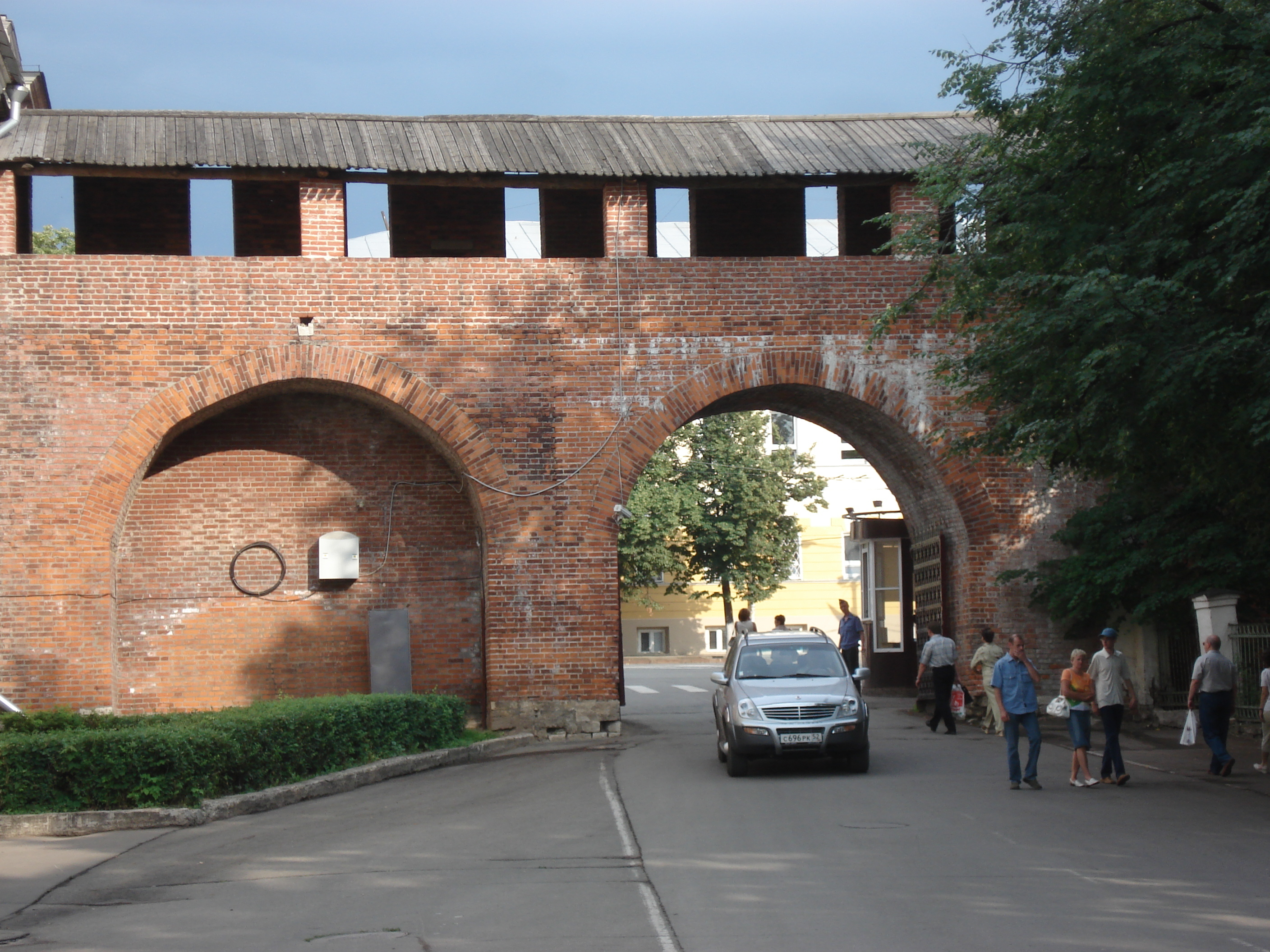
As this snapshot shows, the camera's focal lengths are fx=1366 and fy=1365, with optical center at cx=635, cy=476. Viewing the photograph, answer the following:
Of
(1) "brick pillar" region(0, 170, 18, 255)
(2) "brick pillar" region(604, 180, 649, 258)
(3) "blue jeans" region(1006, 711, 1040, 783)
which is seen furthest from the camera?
(2) "brick pillar" region(604, 180, 649, 258)

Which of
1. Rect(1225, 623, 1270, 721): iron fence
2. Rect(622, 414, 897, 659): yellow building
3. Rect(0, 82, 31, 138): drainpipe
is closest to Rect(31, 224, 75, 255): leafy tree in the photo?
Rect(0, 82, 31, 138): drainpipe

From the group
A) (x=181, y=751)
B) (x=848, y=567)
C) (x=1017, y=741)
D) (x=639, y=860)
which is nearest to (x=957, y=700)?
(x=1017, y=741)

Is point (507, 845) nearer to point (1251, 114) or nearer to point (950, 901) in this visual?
point (950, 901)

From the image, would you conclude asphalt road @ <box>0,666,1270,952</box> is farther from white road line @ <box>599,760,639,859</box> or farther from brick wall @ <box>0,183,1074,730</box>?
brick wall @ <box>0,183,1074,730</box>

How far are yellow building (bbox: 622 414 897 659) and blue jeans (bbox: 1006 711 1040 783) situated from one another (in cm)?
3623

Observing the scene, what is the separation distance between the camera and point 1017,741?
12992 mm

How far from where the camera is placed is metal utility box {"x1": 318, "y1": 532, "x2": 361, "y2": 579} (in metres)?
19.4

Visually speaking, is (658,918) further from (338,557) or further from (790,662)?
(338,557)

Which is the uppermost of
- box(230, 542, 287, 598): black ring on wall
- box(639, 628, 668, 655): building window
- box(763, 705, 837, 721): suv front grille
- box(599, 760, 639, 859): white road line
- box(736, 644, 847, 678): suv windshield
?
box(230, 542, 287, 598): black ring on wall

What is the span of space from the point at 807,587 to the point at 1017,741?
37.3 meters

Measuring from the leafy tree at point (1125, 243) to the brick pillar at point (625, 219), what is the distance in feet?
18.0

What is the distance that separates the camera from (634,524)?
4356 centimetres

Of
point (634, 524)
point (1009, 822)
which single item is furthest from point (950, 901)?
point (634, 524)

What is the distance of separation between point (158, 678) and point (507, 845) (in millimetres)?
10375
